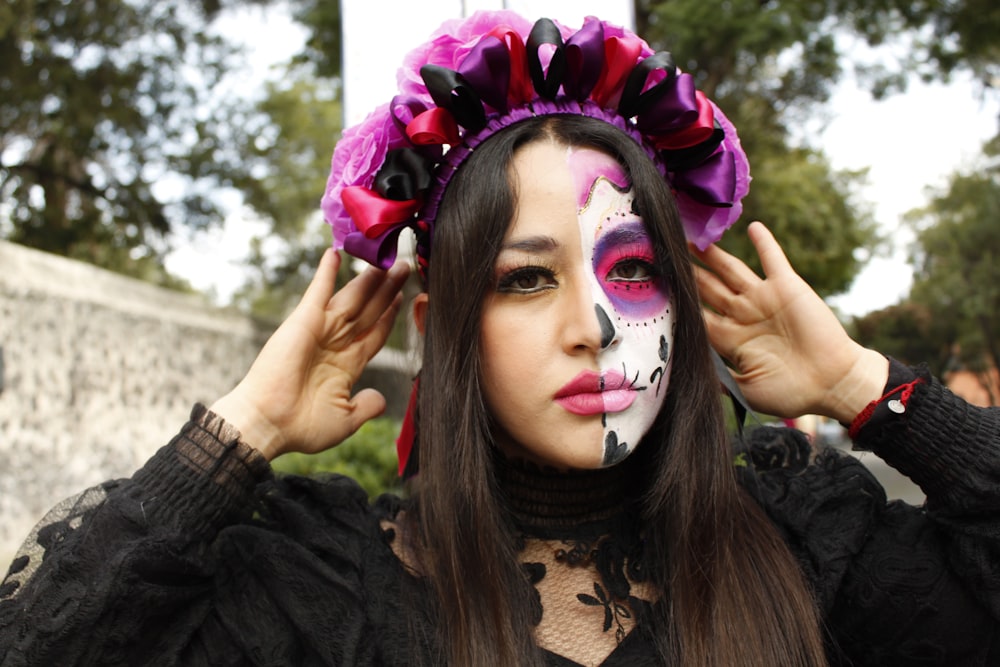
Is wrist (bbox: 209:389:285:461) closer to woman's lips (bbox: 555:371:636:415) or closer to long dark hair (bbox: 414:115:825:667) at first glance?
long dark hair (bbox: 414:115:825:667)

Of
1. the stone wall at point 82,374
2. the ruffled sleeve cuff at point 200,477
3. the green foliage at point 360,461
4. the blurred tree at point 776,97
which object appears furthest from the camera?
the blurred tree at point 776,97

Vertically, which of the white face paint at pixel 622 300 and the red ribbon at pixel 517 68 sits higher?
the red ribbon at pixel 517 68

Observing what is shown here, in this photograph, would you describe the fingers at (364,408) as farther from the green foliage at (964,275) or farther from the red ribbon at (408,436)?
the green foliage at (964,275)

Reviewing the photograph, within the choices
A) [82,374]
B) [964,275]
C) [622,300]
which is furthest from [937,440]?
[964,275]

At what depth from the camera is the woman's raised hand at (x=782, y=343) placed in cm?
175

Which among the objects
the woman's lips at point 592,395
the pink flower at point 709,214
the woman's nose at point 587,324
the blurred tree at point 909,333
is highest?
the pink flower at point 709,214

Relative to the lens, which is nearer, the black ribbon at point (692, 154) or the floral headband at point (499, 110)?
the floral headband at point (499, 110)

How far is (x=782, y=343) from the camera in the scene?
6.20 feet

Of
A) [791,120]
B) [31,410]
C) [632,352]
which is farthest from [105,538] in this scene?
[791,120]

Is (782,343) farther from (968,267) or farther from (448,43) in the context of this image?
(968,267)

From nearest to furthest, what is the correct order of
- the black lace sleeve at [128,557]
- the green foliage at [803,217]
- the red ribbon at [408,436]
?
the black lace sleeve at [128,557] → the red ribbon at [408,436] → the green foliage at [803,217]

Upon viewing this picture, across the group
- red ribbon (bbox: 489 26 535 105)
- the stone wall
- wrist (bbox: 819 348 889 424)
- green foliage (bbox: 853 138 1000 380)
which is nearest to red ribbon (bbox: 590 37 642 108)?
red ribbon (bbox: 489 26 535 105)

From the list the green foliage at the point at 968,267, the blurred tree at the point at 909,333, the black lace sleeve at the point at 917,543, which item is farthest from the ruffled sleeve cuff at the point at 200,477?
the green foliage at the point at 968,267

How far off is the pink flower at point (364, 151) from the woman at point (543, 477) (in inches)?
0.5
